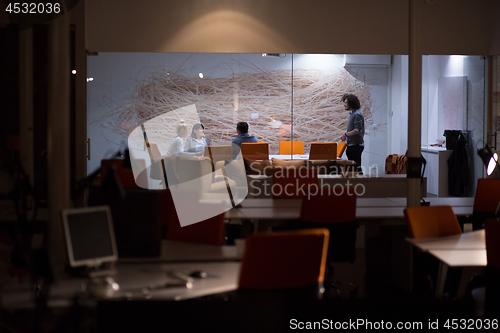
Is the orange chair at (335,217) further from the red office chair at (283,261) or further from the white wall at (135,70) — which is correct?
the white wall at (135,70)

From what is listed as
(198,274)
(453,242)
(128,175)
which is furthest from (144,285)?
(128,175)

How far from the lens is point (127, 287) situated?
2.19 m

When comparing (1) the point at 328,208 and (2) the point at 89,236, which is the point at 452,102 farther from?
(2) the point at 89,236

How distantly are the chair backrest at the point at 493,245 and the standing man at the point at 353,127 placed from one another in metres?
5.42

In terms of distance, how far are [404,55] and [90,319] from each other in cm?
676

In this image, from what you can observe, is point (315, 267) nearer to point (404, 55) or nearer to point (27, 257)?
point (27, 257)

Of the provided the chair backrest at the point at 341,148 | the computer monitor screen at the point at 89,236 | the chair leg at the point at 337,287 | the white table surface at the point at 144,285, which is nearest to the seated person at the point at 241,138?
the chair backrest at the point at 341,148

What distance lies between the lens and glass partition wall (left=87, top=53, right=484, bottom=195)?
7.57 m

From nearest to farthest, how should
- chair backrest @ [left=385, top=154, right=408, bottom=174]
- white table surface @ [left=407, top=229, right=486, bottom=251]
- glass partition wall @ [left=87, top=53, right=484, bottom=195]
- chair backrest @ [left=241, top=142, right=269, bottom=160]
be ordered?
1. white table surface @ [left=407, top=229, right=486, bottom=251]
2. glass partition wall @ [left=87, top=53, right=484, bottom=195]
3. chair backrest @ [left=385, top=154, right=408, bottom=174]
4. chair backrest @ [left=241, top=142, right=269, bottom=160]

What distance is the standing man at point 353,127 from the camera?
824cm

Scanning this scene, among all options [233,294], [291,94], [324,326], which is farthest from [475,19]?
[233,294]

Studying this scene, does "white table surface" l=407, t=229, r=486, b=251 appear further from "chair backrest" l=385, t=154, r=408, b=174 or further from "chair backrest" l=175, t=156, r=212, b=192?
"chair backrest" l=385, t=154, r=408, b=174

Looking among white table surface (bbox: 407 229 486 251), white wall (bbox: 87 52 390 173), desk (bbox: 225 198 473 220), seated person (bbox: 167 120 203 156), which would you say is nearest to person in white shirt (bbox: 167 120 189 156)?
seated person (bbox: 167 120 203 156)

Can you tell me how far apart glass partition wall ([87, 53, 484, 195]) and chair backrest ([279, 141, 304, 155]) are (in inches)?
3.3
